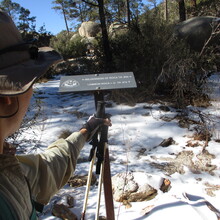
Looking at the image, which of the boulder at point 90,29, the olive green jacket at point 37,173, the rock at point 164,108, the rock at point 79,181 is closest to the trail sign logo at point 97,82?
the olive green jacket at point 37,173

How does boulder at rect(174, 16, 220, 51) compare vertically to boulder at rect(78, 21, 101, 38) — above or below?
below

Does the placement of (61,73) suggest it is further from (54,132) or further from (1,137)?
(1,137)

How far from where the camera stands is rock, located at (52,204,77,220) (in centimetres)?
223

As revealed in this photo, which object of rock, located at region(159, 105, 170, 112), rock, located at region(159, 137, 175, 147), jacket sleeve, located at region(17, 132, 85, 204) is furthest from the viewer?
rock, located at region(159, 105, 170, 112)

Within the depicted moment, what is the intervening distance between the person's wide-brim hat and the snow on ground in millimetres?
1916

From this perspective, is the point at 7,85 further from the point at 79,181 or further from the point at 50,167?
the point at 79,181

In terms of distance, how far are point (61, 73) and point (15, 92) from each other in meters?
10.5

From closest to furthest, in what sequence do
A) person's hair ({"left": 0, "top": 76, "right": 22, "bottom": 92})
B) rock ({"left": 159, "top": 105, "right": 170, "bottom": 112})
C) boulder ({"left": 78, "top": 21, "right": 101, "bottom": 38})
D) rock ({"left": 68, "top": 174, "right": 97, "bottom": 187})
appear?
person's hair ({"left": 0, "top": 76, "right": 22, "bottom": 92}) → rock ({"left": 68, "top": 174, "right": 97, "bottom": 187}) → rock ({"left": 159, "top": 105, "right": 170, "bottom": 112}) → boulder ({"left": 78, "top": 21, "right": 101, "bottom": 38})

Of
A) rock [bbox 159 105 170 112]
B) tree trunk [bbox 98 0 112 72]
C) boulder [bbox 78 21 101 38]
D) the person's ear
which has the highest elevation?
boulder [bbox 78 21 101 38]

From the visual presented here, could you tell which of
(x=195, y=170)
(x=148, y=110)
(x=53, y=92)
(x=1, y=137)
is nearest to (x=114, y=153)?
(x=195, y=170)

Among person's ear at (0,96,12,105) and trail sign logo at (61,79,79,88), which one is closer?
person's ear at (0,96,12,105)

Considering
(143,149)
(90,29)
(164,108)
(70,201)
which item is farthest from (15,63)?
(90,29)

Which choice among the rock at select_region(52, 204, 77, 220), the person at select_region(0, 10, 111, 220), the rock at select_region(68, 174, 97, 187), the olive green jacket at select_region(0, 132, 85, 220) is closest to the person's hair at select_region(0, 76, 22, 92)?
the person at select_region(0, 10, 111, 220)

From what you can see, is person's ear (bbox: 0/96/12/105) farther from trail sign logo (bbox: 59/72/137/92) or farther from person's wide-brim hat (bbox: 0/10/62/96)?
trail sign logo (bbox: 59/72/137/92)
